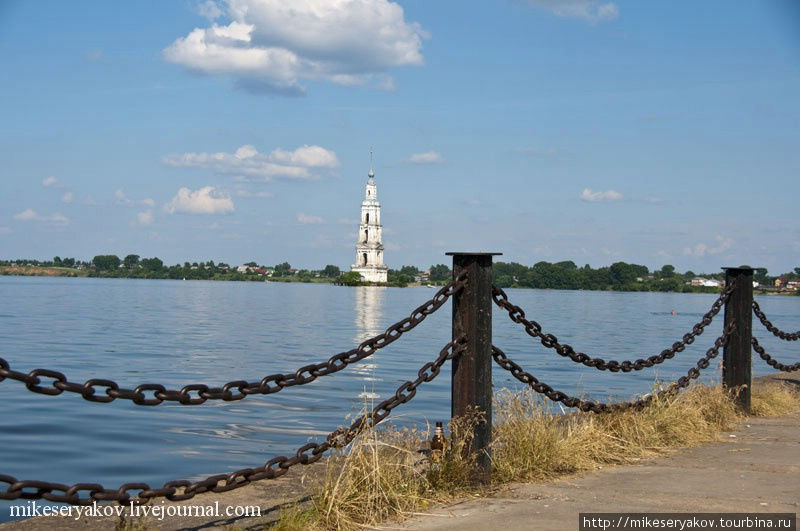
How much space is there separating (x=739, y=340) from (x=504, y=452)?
4391mm

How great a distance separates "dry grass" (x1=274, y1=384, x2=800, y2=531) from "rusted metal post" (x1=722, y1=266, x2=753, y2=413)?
36 cm

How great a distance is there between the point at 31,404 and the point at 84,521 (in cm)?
1008

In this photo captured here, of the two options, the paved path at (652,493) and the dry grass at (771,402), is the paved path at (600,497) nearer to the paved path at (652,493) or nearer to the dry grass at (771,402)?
the paved path at (652,493)

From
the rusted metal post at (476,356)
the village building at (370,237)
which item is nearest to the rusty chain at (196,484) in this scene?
the rusted metal post at (476,356)

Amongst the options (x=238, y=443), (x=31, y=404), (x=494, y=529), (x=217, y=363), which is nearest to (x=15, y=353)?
(x=217, y=363)

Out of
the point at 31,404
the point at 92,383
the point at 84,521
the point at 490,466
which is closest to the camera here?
the point at 92,383

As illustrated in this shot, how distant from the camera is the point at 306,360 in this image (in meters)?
24.0

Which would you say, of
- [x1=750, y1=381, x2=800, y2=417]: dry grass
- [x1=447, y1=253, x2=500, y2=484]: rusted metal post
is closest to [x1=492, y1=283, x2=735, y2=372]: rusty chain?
[x1=447, y1=253, x2=500, y2=484]: rusted metal post

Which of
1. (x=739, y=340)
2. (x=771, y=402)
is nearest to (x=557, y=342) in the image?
(x=739, y=340)

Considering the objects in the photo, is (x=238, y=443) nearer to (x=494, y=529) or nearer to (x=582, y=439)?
(x=582, y=439)

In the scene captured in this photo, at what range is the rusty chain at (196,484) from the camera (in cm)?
387

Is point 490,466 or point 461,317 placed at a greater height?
point 461,317

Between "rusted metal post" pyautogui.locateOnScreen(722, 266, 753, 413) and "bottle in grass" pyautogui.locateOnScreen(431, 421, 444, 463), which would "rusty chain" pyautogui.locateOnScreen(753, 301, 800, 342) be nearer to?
"rusted metal post" pyautogui.locateOnScreen(722, 266, 753, 413)

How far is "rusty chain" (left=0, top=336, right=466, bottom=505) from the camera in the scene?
3865 mm
